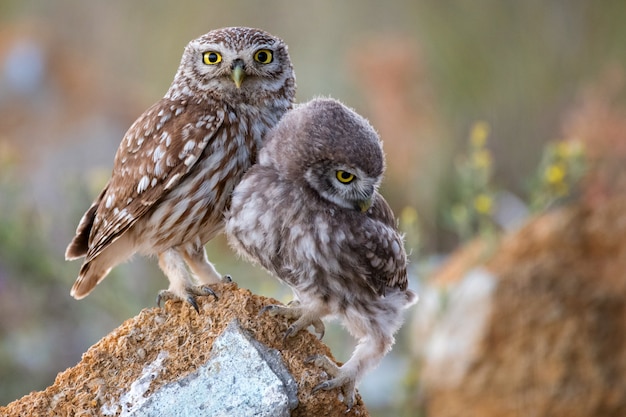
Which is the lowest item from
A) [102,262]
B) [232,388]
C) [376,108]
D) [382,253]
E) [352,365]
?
[232,388]

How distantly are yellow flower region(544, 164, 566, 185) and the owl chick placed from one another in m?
1.85

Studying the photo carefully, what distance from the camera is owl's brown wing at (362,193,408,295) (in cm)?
345

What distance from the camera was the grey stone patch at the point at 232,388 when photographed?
9.85ft

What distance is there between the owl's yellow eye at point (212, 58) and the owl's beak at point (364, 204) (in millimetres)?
886

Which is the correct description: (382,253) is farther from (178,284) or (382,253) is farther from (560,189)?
(560,189)

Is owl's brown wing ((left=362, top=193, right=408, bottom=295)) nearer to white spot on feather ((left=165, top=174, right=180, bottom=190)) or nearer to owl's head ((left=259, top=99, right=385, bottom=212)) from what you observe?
owl's head ((left=259, top=99, right=385, bottom=212))

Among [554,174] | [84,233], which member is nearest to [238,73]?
[84,233]

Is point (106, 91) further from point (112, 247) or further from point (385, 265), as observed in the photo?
point (385, 265)

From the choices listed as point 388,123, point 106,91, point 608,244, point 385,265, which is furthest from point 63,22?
point 385,265

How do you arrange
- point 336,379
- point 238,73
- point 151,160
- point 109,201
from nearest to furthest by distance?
point 336,379
point 238,73
point 151,160
point 109,201

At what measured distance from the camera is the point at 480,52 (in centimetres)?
898

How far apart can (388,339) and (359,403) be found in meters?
0.28

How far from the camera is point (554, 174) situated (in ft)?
16.7

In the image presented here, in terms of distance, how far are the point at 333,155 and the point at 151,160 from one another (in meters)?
0.89
